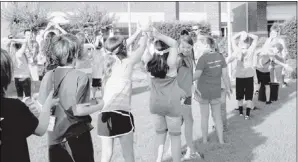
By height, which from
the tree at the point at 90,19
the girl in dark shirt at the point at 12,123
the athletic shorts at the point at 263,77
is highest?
the tree at the point at 90,19

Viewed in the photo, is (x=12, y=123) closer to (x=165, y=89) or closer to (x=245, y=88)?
(x=165, y=89)

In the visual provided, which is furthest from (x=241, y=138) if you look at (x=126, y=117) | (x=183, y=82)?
(x=126, y=117)

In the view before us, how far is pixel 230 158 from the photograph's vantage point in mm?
5605

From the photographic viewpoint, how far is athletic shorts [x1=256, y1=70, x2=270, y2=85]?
10.1 m

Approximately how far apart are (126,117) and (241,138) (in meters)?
3.25

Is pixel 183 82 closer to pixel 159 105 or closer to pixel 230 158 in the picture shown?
pixel 159 105

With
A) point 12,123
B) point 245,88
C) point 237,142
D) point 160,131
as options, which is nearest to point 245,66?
point 245,88

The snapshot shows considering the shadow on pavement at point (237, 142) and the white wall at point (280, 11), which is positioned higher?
the white wall at point (280, 11)

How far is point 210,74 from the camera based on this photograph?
6.11 metres

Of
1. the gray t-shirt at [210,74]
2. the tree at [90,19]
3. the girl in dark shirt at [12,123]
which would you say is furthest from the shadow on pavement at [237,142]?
the tree at [90,19]

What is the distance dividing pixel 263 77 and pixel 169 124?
19.8ft

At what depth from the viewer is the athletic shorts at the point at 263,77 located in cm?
1009

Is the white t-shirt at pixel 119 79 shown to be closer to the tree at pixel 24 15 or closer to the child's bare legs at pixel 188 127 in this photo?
the child's bare legs at pixel 188 127

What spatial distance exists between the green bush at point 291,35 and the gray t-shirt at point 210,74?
1361 cm
